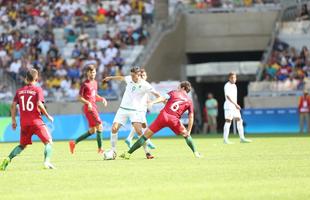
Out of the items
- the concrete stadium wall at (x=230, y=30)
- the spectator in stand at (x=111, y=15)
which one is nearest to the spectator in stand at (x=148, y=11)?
the spectator in stand at (x=111, y=15)

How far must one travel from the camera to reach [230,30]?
49.3 m

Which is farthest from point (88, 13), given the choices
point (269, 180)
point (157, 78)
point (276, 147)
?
point (269, 180)

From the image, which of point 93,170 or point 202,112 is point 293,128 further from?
point 93,170

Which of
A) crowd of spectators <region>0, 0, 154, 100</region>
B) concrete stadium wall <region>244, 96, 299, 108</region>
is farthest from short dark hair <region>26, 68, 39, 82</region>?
crowd of spectators <region>0, 0, 154, 100</region>

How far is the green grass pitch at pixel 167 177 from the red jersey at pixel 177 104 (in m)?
1.05

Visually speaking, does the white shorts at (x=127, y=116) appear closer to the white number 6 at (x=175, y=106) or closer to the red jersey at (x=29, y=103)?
the white number 6 at (x=175, y=106)

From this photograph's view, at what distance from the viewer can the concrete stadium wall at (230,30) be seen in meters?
49.0

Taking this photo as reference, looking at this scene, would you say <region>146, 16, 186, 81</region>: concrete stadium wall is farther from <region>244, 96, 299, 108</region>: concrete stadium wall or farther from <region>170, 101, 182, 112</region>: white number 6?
<region>170, 101, 182, 112</region>: white number 6

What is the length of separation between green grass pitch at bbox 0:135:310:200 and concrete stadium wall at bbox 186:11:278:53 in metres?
25.0

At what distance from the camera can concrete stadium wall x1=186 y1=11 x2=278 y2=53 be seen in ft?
161

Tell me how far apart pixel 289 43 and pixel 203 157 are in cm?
2570

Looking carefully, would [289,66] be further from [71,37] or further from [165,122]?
[165,122]

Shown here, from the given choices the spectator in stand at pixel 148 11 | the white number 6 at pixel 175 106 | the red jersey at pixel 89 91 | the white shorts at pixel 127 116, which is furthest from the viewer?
the spectator in stand at pixel 148 11

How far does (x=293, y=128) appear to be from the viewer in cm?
4309
